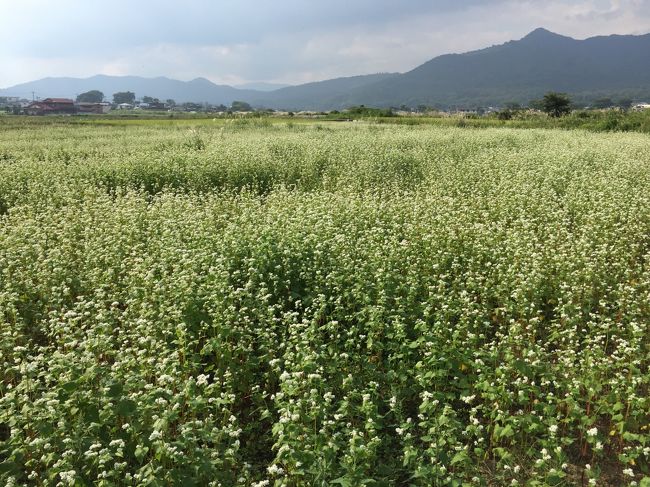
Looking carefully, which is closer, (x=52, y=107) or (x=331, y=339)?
(x=331, y=339)

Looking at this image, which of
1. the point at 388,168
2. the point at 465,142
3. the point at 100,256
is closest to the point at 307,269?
the point at 100,256

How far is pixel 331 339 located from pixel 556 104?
207ft

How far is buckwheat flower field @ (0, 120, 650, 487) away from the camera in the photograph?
3.76 meters

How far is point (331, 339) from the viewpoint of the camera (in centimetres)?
563

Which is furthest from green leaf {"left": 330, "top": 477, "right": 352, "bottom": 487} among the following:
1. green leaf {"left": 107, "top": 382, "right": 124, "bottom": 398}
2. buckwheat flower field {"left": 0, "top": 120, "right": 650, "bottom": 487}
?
green leaf {"left": 107, "top": 382, "right": 124, "bottom": 398}

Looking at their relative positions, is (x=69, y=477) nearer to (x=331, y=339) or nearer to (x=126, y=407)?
(x=126, y=407)

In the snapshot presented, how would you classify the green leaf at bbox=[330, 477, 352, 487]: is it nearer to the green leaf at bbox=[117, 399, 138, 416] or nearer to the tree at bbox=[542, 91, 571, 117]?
the green leaf at bbox=[117, 399, 138, 416]

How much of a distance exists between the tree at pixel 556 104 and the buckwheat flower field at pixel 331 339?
49.4 m

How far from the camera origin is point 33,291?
6.69 meters

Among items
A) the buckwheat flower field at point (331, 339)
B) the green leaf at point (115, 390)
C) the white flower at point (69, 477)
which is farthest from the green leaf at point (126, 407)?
the white flower at point (69, 477)

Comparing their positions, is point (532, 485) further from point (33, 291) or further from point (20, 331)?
point (33, 291)

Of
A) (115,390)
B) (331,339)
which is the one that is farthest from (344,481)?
(331,339)

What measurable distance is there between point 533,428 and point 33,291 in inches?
272

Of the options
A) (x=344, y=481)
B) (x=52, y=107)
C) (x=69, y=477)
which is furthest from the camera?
(x=52, y=107)
